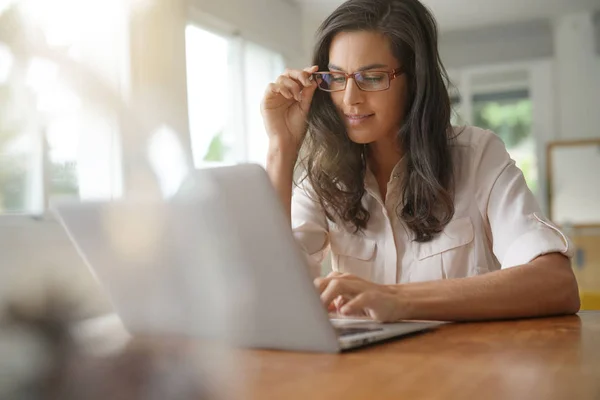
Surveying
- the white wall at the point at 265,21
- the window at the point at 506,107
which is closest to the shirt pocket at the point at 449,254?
the white wall at the point at 265,21

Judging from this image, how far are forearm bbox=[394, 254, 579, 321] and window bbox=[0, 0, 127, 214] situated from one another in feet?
1.27

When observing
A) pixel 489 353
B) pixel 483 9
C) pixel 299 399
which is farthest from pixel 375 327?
pixel 483 9

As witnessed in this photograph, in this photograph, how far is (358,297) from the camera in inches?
21.4

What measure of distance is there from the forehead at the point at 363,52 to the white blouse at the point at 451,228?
15 cm

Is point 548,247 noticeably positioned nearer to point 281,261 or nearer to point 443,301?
point 443,301

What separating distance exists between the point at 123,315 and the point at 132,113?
0.24 m

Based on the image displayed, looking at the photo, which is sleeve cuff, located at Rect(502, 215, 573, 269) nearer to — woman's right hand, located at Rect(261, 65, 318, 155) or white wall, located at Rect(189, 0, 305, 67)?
woman's right hand, located at Rect(261, 65, 318, 155)

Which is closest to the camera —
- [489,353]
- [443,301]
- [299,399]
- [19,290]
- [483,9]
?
[19,290]

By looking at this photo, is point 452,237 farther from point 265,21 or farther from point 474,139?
point 265,21

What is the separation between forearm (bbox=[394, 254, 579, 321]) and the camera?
61 cm

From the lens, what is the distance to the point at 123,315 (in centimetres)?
49

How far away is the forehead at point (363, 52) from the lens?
928 millimetres

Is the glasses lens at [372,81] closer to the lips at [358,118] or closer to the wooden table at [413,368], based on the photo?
the lips at [358,118]

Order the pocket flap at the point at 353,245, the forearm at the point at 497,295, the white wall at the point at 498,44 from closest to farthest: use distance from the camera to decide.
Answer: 1. the forearm at the point at 497,295
2. the pocket flap at the point at 353,245
3. the white wall at the point at 498,44
